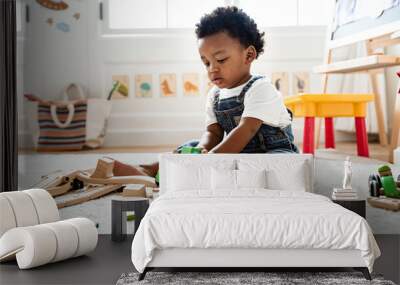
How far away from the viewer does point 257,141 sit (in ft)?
11.4

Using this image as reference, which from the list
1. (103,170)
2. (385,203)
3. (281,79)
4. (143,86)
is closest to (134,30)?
(143,86)

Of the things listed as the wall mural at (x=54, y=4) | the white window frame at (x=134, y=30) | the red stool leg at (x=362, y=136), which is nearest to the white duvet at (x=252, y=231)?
the red stool leg at (x=362, y=136)

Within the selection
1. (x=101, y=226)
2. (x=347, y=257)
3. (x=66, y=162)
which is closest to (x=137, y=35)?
(x=66, y=162)

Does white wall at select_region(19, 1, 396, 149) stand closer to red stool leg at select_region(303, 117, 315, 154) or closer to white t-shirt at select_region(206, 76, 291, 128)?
red stool leg at select_region(303, 117, 315, 154)

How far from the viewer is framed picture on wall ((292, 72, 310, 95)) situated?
200 inches

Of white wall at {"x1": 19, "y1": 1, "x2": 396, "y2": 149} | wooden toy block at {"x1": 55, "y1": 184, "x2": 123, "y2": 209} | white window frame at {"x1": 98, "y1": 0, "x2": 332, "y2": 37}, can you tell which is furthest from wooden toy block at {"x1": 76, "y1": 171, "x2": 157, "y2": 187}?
white window frame at {"x1": 98, "y1": 0, "x2": 332, "y2": 37}

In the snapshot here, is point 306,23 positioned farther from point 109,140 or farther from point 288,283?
point 288,283

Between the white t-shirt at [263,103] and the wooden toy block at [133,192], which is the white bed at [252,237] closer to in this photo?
the white t-shirt at [263,103]

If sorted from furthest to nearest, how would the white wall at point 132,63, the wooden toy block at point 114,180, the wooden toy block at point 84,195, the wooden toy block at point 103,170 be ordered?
the white wall at point 132,63, the wooden toy block at point 103,170, the wooden toy block at point 114,180, the wooden toy block at point 84,195

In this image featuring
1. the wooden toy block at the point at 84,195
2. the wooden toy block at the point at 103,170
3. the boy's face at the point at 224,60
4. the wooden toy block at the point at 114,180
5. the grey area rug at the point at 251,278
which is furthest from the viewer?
the wooden toy block at the point at 103,170

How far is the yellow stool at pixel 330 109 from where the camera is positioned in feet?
14.3

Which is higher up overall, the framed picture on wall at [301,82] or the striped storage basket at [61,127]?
the framed picture on wall at [301,82]

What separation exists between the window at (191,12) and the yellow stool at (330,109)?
2.88ft

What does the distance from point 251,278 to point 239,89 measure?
4.45 ft
